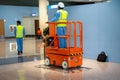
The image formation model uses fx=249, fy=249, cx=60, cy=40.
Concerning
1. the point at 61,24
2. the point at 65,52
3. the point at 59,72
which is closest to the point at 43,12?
the point at 61,24

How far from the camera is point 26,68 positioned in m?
9.02

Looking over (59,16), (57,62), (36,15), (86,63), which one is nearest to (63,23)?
(59,16)

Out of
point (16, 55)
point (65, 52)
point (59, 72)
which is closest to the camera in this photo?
point (59, 72)

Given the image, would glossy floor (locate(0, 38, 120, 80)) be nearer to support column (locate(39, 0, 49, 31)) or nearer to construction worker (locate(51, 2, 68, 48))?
construction worker (locate(51, 2, 68, 48))

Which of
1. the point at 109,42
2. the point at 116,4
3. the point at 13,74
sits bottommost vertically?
the point at 13,74

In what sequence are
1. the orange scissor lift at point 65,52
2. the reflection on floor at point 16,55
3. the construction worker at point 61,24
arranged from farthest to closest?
the reflection on floor at point 16,55 → the construction worker at point 61,24 → the orange scissor lift at point 65,52

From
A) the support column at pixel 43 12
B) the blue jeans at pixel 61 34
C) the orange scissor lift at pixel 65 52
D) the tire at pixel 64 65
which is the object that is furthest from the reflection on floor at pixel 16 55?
the support column at pixel 43 12

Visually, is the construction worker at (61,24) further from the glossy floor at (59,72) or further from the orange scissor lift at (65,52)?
the glossy floor at (59,72)

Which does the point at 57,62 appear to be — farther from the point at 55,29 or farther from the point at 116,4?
the point at 116,4

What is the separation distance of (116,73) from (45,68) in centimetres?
257

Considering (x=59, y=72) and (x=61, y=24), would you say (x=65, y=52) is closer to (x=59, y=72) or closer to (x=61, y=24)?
(x=59, y=72)

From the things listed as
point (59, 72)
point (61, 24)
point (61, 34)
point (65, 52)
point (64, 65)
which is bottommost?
point (59, 72)

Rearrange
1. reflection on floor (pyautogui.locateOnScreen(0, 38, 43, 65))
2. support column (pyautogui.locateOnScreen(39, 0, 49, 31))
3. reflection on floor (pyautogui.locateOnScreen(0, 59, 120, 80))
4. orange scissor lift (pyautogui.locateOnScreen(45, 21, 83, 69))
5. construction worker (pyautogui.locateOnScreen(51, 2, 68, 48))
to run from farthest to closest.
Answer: support column (pyautogui.locateOnScreen(39, 0, 49, 31)), reflection on floor (pyautogui.locateOnScreen(0, 38, 43, 65)), construction worker (pyautogui.locateOnScreen(51, 2, 68, 48)), orange scissor lift (pyautogui.locateOnScreen(45, 21, 83, 69)), reflection on floor (pyautogui.locateOnScreen(0, 59, 120, 80))

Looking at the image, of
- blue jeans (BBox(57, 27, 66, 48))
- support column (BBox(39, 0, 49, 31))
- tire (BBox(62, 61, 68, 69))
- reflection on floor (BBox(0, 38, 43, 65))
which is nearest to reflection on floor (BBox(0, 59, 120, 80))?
tire (BBox(62, 61, 68, 69))
